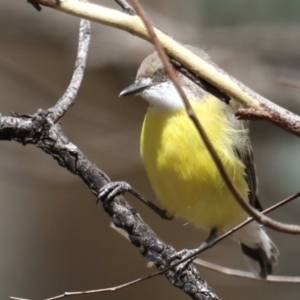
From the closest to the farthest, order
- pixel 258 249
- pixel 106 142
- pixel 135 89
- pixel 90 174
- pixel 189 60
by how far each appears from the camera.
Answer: pixel 189 60 < pixel 90 174 < pixel 135 89 < pixel 258 249 < pixel 106 142

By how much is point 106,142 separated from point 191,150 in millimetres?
1435

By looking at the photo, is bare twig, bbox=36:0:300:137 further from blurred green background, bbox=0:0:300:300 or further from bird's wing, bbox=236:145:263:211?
blurred green background, bbox=0:0:300:300

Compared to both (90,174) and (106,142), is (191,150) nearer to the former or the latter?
(90,174)

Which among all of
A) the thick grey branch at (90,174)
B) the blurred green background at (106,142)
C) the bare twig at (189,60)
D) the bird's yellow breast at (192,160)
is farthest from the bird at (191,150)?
the blurred green background at (106,142)

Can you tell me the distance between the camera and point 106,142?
303 centimetres

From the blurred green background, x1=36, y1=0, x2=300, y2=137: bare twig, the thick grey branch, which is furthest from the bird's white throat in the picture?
the blurred green background

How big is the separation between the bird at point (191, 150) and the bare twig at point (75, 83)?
40cm

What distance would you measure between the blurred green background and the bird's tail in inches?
31.3

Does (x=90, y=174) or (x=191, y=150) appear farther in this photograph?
(x=191, y=150)

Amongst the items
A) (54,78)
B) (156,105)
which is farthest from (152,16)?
(156,105)

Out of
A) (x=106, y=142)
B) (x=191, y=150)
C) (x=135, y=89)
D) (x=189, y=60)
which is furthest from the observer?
(x=106, y=142)

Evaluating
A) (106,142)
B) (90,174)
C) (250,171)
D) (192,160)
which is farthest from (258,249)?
(90,174)

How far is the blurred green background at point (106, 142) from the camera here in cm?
286

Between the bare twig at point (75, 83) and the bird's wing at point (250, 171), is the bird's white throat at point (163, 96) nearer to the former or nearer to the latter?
the bird's wing at point (250, 171)
